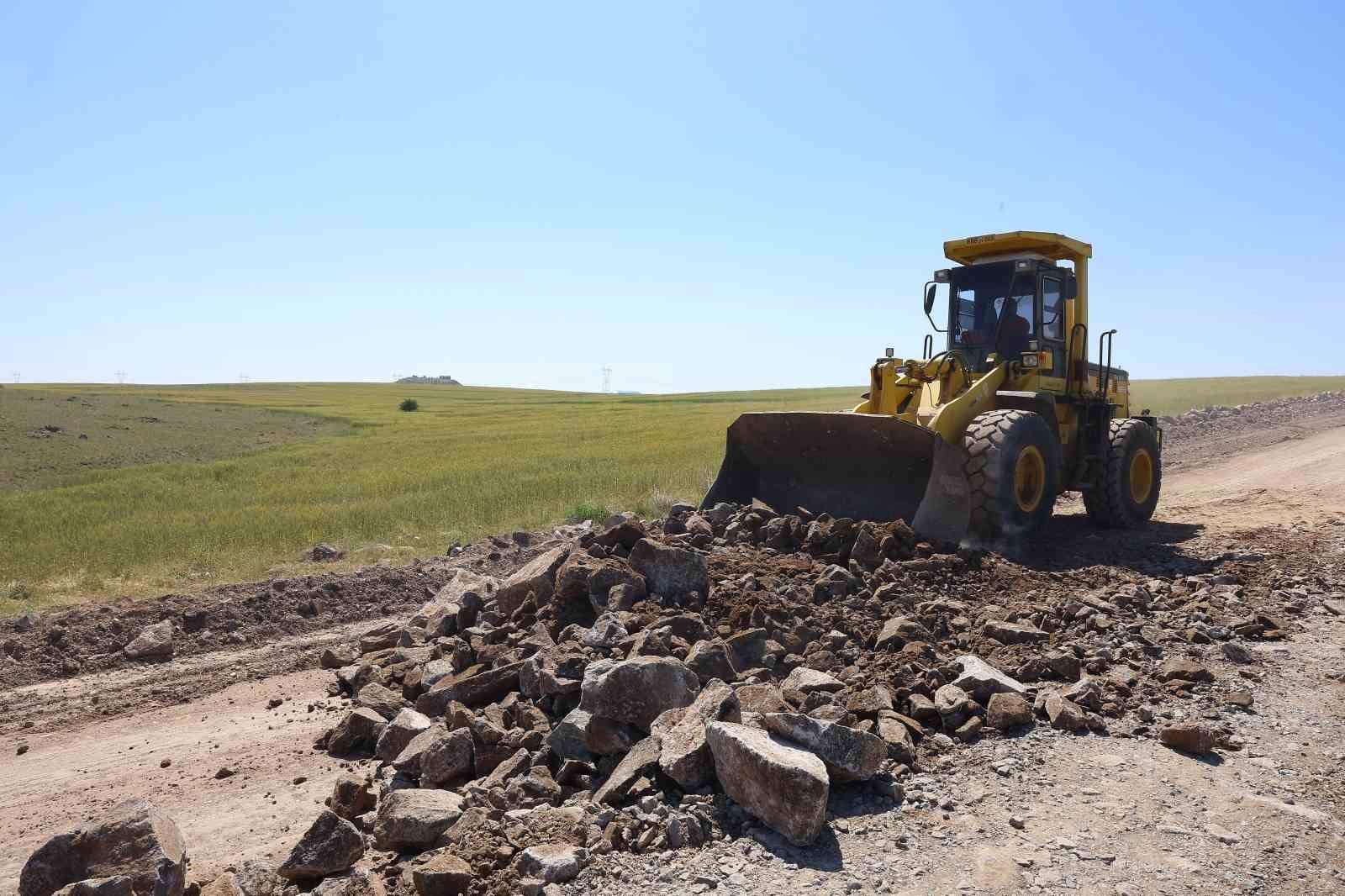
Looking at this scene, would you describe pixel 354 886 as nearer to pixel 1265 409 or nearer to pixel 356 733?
pixel 356 733

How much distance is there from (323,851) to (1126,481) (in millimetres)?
9845

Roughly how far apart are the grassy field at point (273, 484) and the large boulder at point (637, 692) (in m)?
7.57

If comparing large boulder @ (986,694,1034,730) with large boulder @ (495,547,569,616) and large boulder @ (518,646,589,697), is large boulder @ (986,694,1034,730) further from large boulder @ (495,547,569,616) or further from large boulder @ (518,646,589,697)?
large boulder @ (495,547,569,616)

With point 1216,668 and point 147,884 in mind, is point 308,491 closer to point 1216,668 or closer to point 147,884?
point 147,884

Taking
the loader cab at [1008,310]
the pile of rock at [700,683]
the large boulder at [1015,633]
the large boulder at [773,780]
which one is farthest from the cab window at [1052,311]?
the large boulder at [773,780]

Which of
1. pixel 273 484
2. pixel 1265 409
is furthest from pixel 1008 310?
pixel 1265 409

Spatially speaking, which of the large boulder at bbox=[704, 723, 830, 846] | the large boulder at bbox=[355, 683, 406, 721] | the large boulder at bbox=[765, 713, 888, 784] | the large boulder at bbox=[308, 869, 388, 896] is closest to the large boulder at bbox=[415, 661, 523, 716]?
the large boulder at bbox=[355, 683, 406, 721]

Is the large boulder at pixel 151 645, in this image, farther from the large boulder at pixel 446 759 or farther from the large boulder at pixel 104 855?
the large boulder at pixel 446 759

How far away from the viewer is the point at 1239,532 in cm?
1030

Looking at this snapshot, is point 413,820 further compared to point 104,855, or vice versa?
point 413,820

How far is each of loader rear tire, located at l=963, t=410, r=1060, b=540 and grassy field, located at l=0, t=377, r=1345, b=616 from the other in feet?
20.5

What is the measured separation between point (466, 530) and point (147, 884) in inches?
380

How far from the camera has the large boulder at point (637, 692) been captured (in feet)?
16.1

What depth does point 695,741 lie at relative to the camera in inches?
171
